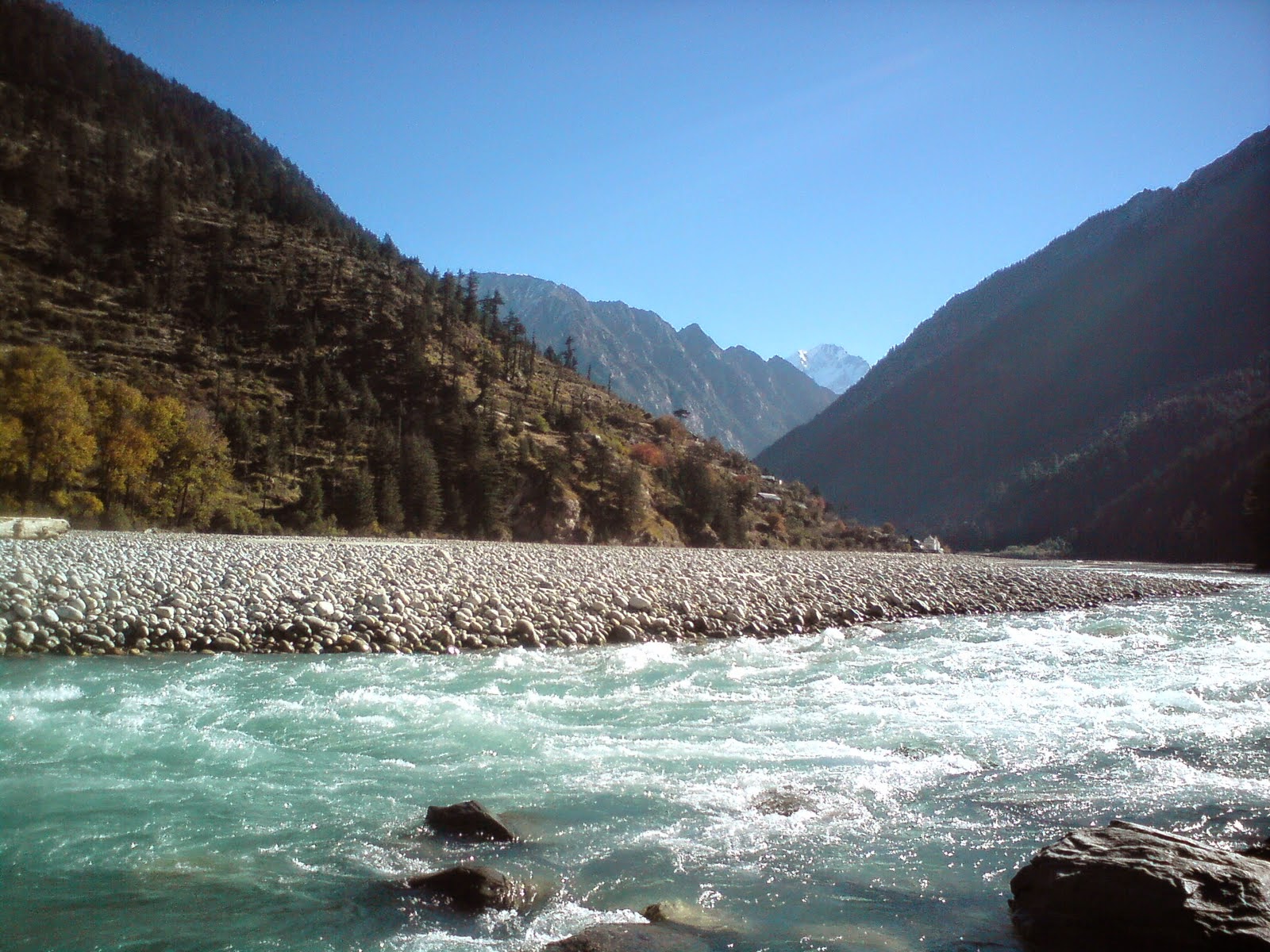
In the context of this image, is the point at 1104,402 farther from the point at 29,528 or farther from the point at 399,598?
the point at 29,528

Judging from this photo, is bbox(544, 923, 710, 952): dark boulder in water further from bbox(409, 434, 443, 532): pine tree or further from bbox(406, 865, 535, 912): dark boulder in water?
bbox(409, 434, 443, 532): pine tree

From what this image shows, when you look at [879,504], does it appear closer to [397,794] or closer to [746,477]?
[746,477]

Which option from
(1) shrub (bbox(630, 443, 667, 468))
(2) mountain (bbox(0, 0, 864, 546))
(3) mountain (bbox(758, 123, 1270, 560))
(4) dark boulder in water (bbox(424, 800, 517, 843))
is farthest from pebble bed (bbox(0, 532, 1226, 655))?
(3) mountain (bbox(758, 123, 1270, 560))

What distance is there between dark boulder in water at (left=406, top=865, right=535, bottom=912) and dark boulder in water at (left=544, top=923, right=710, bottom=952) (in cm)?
62

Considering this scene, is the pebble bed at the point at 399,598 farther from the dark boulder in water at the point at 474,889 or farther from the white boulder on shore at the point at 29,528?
the dark boulder in water at the point at 474,889

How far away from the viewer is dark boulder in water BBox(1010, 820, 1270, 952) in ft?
Answer: 12.0

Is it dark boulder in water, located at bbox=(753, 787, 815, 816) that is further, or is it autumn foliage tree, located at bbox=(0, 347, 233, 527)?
autumn foliage tree, located at bbox=(0, 347, 233, 527)

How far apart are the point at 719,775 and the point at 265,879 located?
144 inches

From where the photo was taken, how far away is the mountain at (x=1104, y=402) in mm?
83312

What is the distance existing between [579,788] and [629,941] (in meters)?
2.70

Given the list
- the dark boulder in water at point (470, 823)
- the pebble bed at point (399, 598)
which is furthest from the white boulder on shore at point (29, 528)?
the dark boulder in water at point (470, 823)

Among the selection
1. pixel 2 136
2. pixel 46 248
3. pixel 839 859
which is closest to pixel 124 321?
pixel 46 248

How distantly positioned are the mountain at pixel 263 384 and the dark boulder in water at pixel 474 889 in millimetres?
33614

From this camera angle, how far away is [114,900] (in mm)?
4379
